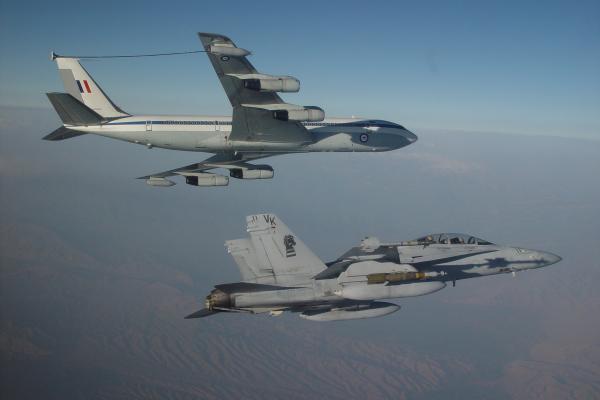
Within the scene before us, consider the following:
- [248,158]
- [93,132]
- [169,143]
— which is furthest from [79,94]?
[248,158]

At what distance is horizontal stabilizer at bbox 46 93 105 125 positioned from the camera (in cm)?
3700

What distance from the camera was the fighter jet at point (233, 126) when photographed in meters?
33.3

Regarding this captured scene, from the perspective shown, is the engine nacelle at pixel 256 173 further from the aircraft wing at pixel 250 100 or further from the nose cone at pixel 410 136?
the nose cone at pixel 410 136

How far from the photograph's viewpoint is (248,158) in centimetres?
4309

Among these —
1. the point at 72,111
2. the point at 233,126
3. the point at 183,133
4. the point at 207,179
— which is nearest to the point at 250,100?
the point at 233,126

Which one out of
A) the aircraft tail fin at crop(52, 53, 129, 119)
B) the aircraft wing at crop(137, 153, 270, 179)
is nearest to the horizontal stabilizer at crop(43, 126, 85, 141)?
the aircraft tail fin at crop(52, 53, 129, 119)

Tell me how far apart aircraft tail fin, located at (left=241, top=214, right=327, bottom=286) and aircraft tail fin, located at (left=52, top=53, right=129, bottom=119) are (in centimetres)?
1827

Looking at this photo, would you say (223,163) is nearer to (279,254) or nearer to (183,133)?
(183,133)

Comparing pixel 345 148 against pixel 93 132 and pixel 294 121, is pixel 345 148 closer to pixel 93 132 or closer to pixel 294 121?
pixel 294 121

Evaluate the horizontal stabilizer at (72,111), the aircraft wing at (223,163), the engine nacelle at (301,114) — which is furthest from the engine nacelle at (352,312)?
the horizontal stabilizer at (72,111)

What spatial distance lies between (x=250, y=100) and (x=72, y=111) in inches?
542

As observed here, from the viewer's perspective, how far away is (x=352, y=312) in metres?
30.8

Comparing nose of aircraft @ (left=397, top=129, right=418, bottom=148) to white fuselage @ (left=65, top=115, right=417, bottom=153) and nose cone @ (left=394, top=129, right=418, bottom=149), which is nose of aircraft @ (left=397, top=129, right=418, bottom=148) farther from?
white fuselage @ (left=65, top=115, right=417, bottom=153)

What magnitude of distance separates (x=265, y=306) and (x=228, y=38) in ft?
53.6
